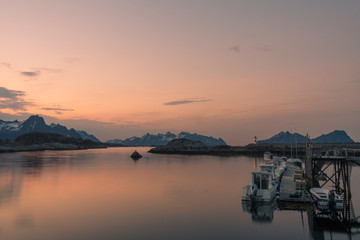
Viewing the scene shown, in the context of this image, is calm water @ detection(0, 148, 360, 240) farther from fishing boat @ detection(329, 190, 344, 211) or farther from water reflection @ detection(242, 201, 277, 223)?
fishing boat @ detection(329, 190, 344, 211)

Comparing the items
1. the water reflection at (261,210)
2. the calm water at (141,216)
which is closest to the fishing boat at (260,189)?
the water reflection at (261,210)

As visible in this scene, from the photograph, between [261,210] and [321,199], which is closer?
[321,199]

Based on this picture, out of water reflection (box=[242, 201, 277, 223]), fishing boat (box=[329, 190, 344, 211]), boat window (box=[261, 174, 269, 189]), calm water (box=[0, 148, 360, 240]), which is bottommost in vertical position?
calm water (box=[0, 148, 360, 240])

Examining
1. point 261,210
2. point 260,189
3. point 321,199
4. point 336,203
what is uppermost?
point 260,189

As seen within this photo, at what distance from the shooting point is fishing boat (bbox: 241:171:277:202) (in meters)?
40.2

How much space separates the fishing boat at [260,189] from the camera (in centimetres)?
4022

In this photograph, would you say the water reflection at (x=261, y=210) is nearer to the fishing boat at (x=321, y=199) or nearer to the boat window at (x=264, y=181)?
the boat window at (x=264, y=181)

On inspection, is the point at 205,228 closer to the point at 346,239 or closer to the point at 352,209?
the point at 346,239

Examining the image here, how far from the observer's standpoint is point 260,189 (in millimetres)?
41219

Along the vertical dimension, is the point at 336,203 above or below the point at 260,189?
below

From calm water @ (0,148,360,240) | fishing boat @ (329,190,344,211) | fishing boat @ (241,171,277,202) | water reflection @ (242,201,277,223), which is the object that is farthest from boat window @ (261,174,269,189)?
fishing boat @ (329,190,344,211)

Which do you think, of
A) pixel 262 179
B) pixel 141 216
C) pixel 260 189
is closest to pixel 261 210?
pixel 260 189

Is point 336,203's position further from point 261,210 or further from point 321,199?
point 261,210

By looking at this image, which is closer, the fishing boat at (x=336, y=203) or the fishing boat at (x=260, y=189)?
the fishing boat at (x=336, y=203)
